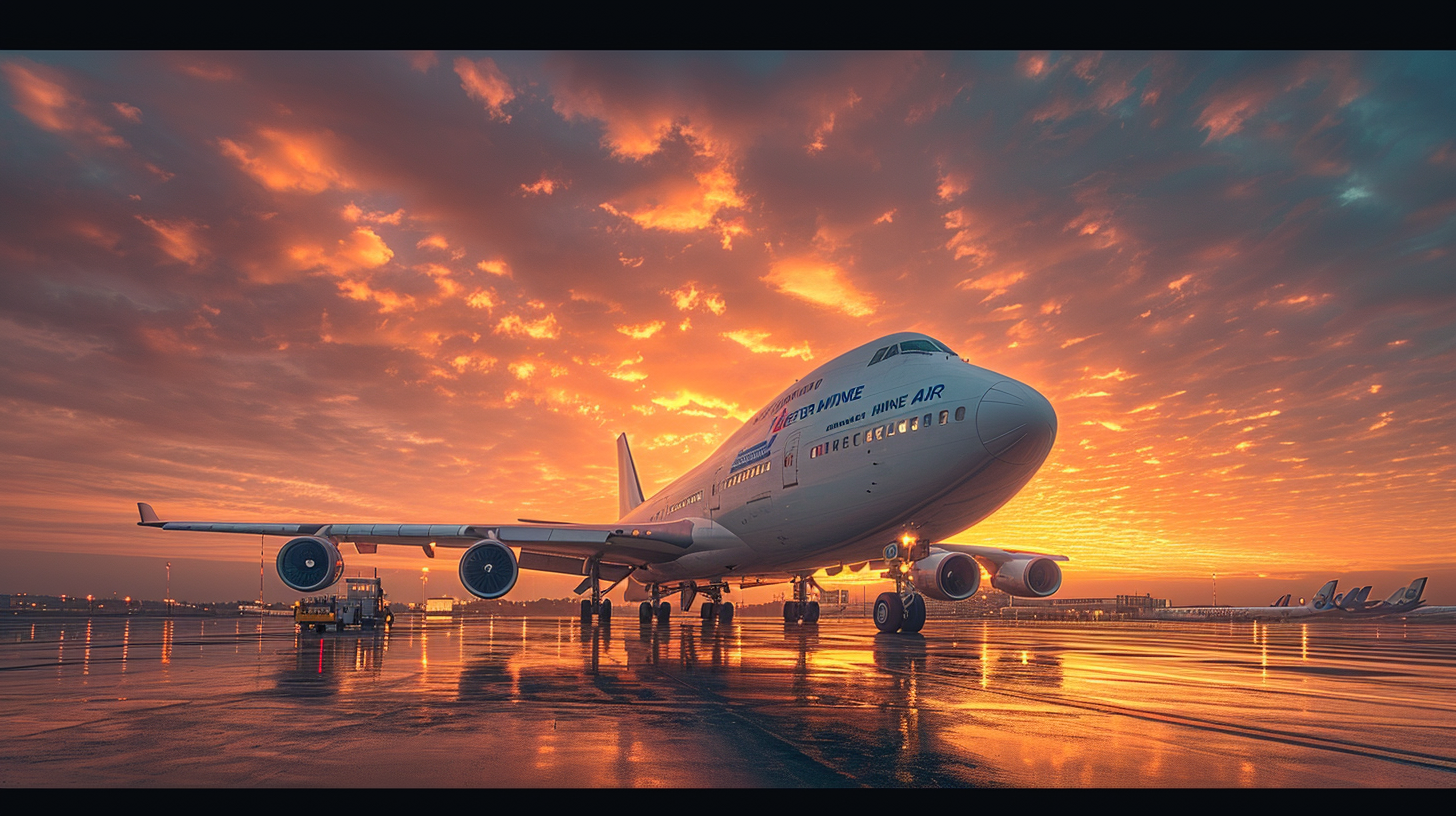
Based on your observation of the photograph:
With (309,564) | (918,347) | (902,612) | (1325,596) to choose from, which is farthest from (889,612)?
(1325,596)

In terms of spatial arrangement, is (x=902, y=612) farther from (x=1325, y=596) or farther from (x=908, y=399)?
(x=1325, y=596)

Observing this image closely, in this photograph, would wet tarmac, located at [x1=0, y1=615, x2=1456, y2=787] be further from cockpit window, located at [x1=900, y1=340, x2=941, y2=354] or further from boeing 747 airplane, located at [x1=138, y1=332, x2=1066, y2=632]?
cockpit window, located at [x1=900, y1=340, x2=941, y2=354]

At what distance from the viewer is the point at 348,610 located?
113ft

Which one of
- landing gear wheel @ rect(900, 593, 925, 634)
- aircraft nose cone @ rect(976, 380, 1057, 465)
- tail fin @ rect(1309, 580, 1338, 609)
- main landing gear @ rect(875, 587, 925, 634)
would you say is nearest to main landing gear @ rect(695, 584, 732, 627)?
main landing gear @ rect(875, 587, 925, 634)

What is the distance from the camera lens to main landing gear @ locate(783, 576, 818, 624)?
113 feet

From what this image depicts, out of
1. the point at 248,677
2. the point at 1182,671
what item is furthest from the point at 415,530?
the point at 1182,671

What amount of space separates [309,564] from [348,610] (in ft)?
28.2

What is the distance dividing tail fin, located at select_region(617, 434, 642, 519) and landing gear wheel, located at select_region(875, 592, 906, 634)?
37.4 meters

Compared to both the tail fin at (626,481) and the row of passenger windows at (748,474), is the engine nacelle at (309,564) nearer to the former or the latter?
the row of passenger windows at (748,474)

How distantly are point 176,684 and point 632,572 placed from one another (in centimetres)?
2807

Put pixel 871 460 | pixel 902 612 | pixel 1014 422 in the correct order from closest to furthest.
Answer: pixel 1014 422, pixel 871 460, pixel 902 612
